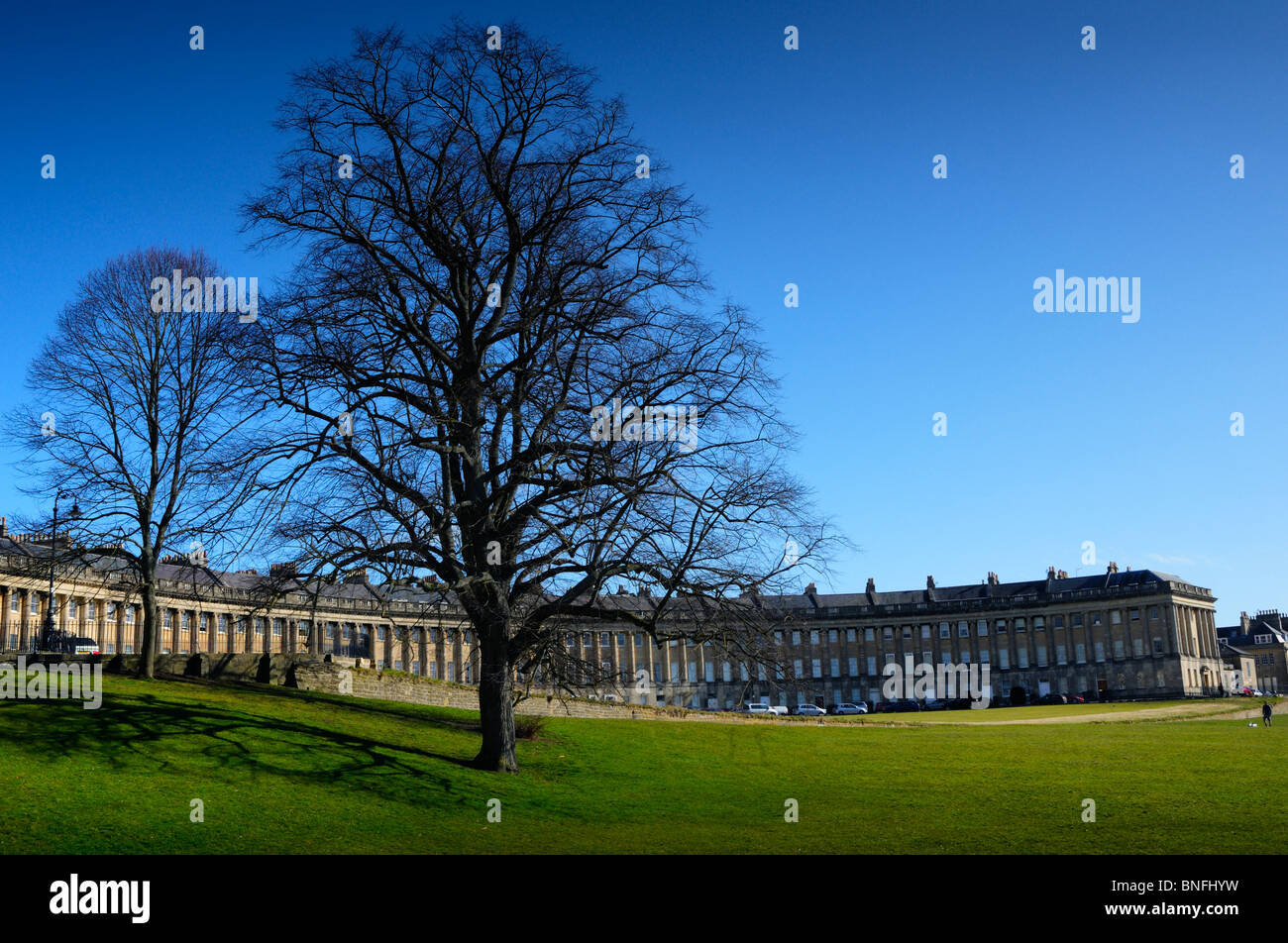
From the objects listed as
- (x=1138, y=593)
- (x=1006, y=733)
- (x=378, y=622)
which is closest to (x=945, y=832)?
(x=1006, y=733)

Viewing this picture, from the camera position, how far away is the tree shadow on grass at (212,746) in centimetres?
2330

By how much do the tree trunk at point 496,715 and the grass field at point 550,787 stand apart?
663 millimetres

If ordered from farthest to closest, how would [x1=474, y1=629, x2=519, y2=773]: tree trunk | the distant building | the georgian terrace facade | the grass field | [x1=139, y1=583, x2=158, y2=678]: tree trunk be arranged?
the distant building, the georgian terrace facade, [x1=139, y1=583, x2=158, y2=678]: tree trunk, [x1=474, y1=629, x2=519, y2=773]: tree trunk, the grass field

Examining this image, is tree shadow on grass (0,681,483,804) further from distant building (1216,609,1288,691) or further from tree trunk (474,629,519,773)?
distant building (1216,609,1288,691)

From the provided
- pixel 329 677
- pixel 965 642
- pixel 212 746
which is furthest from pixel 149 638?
pixel 965 642

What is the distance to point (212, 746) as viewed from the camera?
993 inches

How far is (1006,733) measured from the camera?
45.9 meters

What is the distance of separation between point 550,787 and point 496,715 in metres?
2.15

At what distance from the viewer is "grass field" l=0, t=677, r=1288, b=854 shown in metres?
19.6

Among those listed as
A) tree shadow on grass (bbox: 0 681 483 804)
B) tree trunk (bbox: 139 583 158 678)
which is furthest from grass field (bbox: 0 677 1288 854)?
tree trunk (bbox: 139 583 158 678)

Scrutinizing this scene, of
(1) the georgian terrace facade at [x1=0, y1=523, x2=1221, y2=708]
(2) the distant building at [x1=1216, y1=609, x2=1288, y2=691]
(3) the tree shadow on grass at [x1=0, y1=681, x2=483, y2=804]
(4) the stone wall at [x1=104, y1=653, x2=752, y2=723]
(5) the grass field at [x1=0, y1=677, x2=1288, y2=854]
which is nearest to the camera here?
(5) the grass field at [x1=0, y1=677, x2=1288, y2=854]

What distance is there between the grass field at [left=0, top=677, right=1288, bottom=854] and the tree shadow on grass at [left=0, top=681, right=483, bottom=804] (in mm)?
87

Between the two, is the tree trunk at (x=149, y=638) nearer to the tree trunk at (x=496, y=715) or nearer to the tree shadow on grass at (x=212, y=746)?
the tree shadow on grass at (x=212, y=746)
